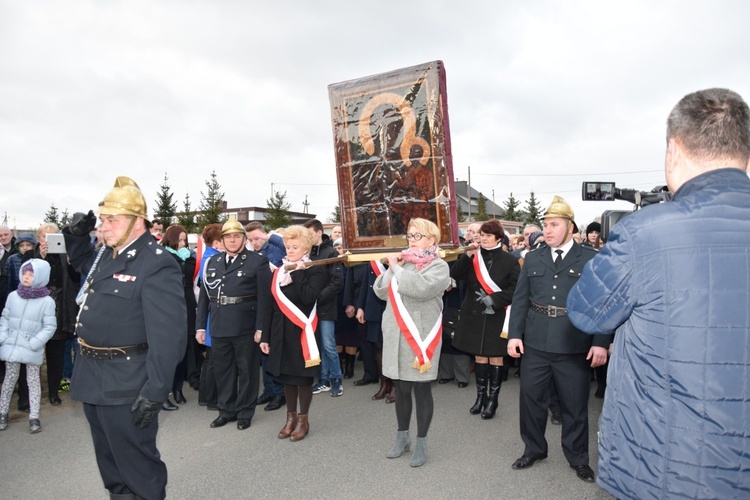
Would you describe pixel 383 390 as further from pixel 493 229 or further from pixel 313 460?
pixel 493 229

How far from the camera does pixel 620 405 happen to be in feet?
6.09

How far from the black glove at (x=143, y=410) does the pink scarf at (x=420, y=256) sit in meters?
2.19

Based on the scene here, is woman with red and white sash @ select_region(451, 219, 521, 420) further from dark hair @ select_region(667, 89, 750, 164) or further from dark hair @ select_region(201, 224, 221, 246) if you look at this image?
dark hair @ select_region(667, 89, 750, 164)

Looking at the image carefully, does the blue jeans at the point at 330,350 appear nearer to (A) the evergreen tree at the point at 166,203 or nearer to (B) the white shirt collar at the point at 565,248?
(B) the white shirt collar at the point at 565,248

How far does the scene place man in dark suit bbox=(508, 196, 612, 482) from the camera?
13.6 feet

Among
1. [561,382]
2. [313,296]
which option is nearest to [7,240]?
[313,296]

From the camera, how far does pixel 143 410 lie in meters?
2.81

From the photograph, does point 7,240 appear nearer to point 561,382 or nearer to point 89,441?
point 89,441

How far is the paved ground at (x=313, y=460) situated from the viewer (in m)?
3.96

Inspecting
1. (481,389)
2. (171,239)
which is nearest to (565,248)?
(481,389)

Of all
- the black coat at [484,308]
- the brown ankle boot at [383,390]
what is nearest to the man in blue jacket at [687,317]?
the black coat at [484,308]

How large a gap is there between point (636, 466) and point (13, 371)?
5.81 metres

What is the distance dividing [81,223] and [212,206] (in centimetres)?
3531

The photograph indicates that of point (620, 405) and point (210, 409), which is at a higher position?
point (620, 405)
